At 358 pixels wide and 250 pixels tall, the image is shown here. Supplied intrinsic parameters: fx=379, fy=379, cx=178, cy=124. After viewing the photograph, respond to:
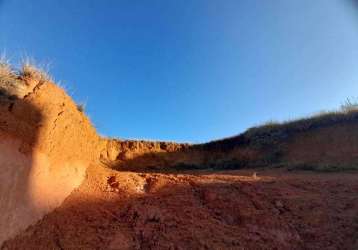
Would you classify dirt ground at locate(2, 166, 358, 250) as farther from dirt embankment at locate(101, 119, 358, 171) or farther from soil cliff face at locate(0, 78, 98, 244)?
dirt embankment at locate(101, 119, 358, 171)

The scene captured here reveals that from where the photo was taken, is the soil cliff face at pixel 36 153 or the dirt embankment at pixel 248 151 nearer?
the soil cliff face at pixel 36 153

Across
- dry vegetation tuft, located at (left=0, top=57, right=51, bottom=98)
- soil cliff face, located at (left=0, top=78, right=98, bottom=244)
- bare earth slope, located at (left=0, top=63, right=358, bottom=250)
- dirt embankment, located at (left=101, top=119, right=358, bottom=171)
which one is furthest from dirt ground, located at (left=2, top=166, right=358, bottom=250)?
dirt embankment, located at (left=101, top=119, right=358, bottom=171)

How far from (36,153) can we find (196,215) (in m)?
2.45

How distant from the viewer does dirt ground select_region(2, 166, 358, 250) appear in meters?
4.77

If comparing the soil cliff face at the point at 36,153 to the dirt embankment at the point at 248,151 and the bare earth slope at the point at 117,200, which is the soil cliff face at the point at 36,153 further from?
the dirt embankment at the point at 248,151

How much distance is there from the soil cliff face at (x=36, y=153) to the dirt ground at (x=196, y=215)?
0.63 ft

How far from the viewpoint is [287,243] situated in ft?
15.9

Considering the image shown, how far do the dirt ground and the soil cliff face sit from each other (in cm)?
19

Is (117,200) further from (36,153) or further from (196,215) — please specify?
(36,153)

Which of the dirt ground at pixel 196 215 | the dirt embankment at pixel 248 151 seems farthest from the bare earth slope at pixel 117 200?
the dirt embankment at pixel 248 151

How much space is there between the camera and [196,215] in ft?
17.9

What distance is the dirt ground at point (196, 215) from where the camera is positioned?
477 centimetres

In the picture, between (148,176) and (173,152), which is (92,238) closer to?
(148,176)

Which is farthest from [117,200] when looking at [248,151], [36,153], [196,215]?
[248,151]
